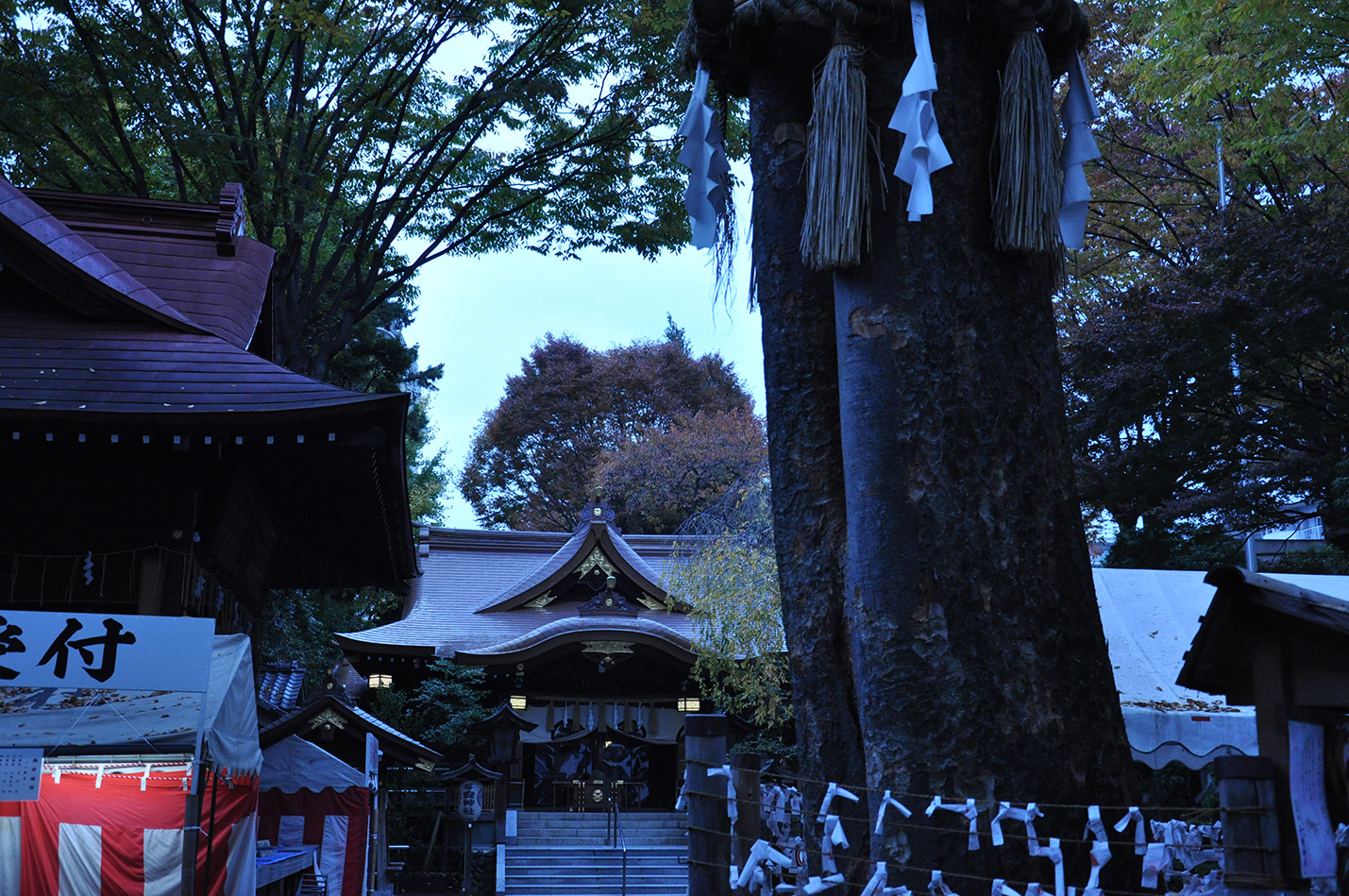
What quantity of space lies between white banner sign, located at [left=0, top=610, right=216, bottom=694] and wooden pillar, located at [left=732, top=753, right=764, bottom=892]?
10.5ft

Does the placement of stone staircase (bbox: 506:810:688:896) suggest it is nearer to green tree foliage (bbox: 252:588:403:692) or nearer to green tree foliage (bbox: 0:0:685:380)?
green tree foliage (bbox: 252:588:403:692)

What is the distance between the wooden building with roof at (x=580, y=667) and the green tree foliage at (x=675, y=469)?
795 cm

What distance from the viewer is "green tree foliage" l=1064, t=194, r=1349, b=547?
13.8 m

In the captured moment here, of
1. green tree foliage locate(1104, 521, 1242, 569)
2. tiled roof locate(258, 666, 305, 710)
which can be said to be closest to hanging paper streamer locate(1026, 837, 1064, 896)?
green tree foliage locate(1104, 521, 1242, 569)

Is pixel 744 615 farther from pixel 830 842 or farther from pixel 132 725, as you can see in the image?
pixel 830 842

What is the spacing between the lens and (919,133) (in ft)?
11.1

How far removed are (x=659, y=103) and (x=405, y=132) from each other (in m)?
2.98

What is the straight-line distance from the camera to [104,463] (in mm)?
6660

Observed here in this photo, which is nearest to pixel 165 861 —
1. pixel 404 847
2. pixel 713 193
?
pixel 713 193

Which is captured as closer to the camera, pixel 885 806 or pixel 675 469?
pixel 885 806

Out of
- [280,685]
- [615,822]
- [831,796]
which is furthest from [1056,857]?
[615,822]

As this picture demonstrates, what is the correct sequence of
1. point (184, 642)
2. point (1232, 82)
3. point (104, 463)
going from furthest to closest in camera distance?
point (1232, 82), point (104, 463), point (184, 642)

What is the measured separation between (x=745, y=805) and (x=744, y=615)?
13584 millimetres

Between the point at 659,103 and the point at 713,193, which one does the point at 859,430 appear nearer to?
the point at 713,193
